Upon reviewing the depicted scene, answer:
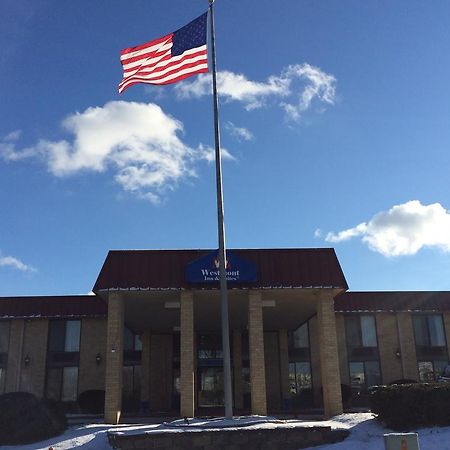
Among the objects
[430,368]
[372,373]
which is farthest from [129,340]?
[430,368]

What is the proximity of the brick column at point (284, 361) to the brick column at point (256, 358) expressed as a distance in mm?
12709

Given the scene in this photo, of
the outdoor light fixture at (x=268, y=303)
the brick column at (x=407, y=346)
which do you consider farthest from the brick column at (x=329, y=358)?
the brick column at (x=407, y=346)

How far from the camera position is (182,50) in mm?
18234

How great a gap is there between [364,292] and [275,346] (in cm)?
633

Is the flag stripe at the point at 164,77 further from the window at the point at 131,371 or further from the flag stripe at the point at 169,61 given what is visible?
the window at the point at 131,371

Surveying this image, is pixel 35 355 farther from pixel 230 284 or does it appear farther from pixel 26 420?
pixel 230 284

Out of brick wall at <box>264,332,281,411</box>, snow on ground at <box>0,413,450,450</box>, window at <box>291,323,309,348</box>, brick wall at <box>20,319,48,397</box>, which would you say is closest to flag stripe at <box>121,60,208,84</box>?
snow on ground at <box>0,413,450,450</box>

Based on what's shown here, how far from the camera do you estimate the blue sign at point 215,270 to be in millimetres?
21438

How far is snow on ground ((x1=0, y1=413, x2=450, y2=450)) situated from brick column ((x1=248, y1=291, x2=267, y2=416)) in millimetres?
3077

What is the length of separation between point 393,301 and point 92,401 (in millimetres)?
18335

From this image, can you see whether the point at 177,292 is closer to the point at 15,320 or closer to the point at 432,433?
the point at 432,433

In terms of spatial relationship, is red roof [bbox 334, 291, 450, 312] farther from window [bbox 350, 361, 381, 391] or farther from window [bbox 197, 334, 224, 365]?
window [bbox 197, 334, 224, 365]

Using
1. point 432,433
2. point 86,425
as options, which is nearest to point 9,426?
point 86,425

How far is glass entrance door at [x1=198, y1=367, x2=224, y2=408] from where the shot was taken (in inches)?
1320
